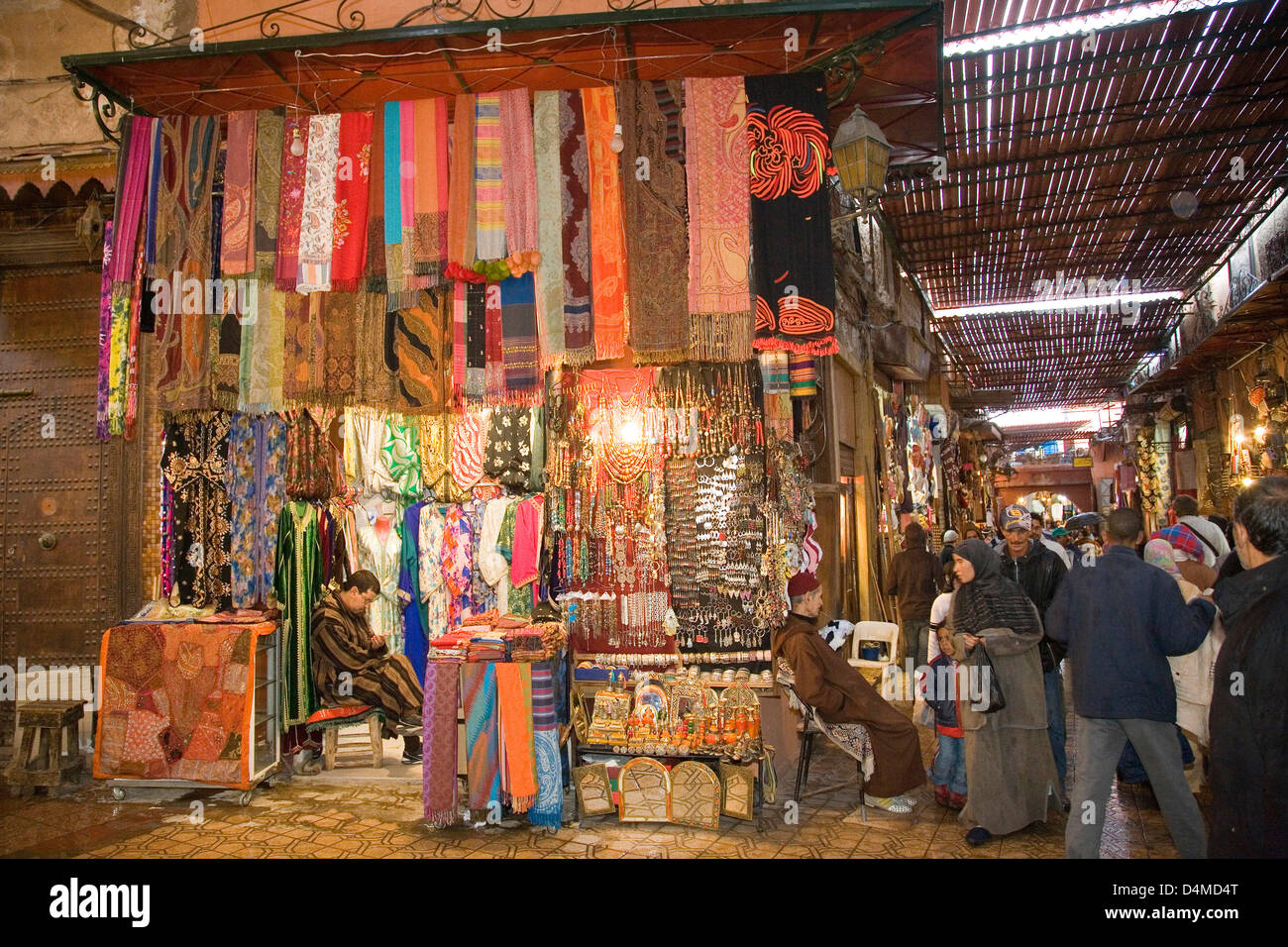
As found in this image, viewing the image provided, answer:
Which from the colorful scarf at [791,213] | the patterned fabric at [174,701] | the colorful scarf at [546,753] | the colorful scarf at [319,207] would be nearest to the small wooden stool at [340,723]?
the patterned fabric at [174,701]

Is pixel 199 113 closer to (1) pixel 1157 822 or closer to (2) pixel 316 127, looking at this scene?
(2) pixel 316 127

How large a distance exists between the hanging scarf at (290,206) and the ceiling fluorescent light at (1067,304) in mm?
11624

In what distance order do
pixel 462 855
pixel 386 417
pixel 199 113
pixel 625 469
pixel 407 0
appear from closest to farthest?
pixel 462 855 → pixel 407 0 → pixel 199 113 → pixel 625 469 → pixel 386 417

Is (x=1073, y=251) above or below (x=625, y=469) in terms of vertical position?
above

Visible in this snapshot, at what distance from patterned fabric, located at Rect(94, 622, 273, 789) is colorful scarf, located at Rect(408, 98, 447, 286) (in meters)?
2.57

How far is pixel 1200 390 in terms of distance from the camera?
16.2 metres

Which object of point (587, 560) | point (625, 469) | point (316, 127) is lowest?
point (587, 560)

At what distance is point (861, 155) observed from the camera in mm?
4828

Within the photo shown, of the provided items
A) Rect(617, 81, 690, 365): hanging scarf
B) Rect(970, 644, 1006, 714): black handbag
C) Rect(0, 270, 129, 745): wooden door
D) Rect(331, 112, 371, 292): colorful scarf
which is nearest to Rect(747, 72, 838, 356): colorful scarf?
Rect(617, 81, 690, 365): hanging scarf

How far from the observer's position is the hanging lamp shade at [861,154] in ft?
15.8

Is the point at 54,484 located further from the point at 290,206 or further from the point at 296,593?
the point at 290,206

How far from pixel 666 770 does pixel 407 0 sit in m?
4.80

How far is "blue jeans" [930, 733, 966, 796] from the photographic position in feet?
15.3

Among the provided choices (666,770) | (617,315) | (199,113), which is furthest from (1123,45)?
(199,113)
